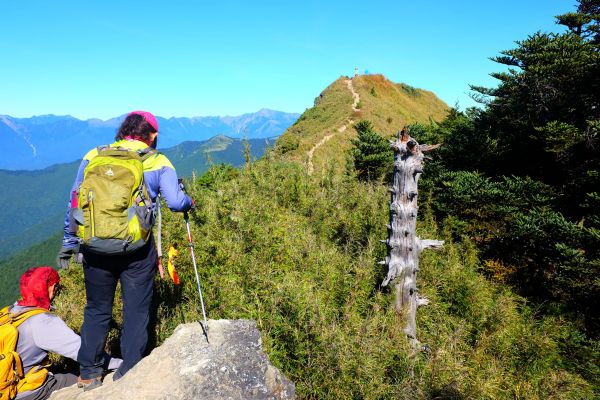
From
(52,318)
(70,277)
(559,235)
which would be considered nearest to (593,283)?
(559,235)

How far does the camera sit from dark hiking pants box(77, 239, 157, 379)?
295 centimetres

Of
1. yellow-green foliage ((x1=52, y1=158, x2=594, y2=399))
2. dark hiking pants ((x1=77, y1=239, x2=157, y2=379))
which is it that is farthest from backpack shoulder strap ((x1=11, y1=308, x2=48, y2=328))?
yellow-green foliage ((x1=52, y1=158, x2=594, y2=399))

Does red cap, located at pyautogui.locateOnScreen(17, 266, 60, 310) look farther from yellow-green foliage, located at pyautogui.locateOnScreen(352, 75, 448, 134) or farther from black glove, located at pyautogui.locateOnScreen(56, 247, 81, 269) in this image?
yellow-green foliage, located at pyautogui.locateOnScreen(352, 75, 448, 134)

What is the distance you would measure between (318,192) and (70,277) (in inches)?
251

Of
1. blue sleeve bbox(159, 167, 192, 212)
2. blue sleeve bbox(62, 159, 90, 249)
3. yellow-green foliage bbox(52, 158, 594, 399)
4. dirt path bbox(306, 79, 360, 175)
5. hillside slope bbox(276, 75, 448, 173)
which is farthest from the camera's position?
hillside slope bbox(276, 75, 448, 173)

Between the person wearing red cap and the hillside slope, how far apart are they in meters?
17.7

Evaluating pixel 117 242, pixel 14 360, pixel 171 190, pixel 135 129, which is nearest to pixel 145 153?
pixel 135 129

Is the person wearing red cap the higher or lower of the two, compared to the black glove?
lower

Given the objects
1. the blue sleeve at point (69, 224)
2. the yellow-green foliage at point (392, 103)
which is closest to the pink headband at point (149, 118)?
the blue sleeve at point (69, 224)

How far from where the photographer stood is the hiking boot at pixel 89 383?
2.98 metres

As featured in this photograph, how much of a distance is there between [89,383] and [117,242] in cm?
147

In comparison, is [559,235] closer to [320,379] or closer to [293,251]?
[293,251]

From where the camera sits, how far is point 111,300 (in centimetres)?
311

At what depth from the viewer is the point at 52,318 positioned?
2992 millimetres
